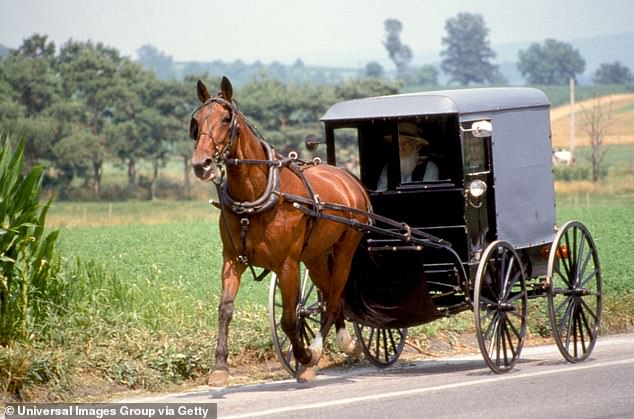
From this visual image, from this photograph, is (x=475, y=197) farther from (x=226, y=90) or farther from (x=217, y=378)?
(x=217, y=378)

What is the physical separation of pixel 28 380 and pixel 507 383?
3.93 meters

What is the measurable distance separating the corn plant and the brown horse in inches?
73.0

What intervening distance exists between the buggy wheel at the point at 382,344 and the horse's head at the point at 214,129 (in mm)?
3018

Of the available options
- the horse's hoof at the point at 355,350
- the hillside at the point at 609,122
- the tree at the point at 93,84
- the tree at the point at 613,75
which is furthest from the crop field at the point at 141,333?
the tree at the point at 613,75

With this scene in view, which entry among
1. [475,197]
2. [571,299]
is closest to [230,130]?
[475,197]

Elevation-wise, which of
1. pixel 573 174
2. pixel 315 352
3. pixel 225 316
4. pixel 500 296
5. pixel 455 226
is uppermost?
pixel 455 226

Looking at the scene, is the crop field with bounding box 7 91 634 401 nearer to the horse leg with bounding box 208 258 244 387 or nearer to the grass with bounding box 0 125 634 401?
the grass with bounding box 0 125 634 401

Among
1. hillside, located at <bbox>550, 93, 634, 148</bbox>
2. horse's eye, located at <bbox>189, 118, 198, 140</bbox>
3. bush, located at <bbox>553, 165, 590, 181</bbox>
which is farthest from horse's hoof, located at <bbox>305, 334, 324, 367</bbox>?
hillside, located at <bbox>550, 93, 634, 148</bbox>

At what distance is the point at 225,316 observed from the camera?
9852 millimetres

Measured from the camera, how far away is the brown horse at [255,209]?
9695 millimetres

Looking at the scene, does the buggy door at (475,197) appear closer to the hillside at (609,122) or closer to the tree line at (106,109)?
the tree line at (106,109)

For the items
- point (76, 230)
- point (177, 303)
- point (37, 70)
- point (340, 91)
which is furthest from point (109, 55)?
point (177, 303)

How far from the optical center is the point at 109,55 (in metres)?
76.5

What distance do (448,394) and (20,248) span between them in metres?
3.93
